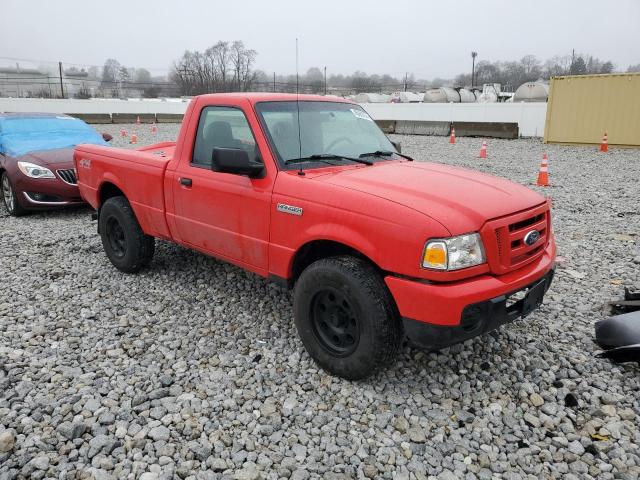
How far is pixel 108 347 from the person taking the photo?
377cm

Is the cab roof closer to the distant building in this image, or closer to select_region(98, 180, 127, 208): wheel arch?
select_region(98, 180, 127, 208): wheel arch

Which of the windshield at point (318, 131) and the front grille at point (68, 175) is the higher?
the windshield at point (318, 131)

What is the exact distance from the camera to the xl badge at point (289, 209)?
10.8 feet

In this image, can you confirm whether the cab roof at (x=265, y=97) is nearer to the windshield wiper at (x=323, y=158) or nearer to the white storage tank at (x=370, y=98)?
the windshield wiper at (x=323, y=158)

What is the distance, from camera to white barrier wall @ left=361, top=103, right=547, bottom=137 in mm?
20734

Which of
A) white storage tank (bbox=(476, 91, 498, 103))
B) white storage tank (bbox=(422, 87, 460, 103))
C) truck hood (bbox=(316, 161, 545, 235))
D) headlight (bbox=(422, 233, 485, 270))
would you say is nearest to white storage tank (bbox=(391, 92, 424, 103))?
white storage tank (bbox=(422, 87, 460, 103))

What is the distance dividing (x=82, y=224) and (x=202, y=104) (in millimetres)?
4124

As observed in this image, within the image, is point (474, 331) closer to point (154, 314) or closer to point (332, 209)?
point (332, 209)

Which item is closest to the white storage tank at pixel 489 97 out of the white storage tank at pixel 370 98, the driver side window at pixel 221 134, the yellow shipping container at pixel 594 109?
the white storage tank at pixel 370 98

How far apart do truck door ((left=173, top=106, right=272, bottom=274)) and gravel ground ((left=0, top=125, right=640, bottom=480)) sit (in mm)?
695

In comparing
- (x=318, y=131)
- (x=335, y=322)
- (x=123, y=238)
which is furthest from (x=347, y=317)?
(x=123, y=238)

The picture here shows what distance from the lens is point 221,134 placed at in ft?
13.4

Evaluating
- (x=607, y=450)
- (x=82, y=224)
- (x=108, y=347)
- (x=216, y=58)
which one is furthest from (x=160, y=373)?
(x=216, y=58)

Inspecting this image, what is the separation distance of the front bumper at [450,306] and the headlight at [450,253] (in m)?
0.11
